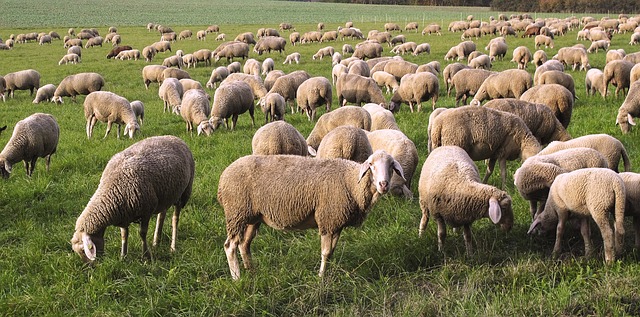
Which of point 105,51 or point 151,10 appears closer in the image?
point 105,51

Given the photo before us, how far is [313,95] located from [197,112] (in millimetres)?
3153

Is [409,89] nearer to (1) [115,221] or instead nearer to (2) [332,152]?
(2) [332,152]

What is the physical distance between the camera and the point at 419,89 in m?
15.0

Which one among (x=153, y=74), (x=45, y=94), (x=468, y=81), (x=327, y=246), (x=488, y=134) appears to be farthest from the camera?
(x=153, y=74)

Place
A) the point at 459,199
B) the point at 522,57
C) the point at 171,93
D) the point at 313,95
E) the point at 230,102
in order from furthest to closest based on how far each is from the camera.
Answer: the point at 522,57 → the point at 171,93 → the point at 313,95 → the point at 230,102 → the point at 459,199

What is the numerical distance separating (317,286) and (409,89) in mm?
10953

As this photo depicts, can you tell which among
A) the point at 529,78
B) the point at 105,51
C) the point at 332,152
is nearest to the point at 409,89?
the point at 529,78

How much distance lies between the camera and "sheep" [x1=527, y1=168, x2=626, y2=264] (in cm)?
540

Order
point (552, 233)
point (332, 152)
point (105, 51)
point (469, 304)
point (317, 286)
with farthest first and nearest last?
point (105, 51)
point (332, 152)
point (552, 233)
point (317, 286)
point (469, 304)

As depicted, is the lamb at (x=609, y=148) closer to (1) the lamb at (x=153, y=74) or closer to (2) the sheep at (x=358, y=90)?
(2) the sheep at (x=358, y=90)

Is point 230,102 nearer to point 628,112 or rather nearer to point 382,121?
point 382,121

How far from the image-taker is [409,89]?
50.2 feet

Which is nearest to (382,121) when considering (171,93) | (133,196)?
(133,196)

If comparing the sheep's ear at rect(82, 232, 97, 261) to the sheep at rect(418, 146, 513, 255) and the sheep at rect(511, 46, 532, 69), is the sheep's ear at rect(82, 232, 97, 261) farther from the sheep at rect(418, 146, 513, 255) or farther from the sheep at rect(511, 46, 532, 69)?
the sheep at rect(511, 46, 532, 69)
